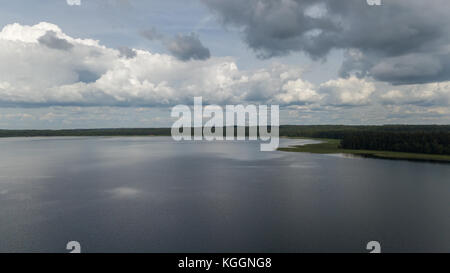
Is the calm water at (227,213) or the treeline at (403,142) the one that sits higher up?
the treeline at (403,142)

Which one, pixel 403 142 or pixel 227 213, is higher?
pixel 403 142

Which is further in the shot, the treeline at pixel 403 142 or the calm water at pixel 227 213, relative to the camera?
the treeline at pixel 403 142

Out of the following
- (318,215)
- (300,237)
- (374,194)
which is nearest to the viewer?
(300,237)
